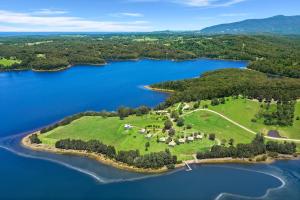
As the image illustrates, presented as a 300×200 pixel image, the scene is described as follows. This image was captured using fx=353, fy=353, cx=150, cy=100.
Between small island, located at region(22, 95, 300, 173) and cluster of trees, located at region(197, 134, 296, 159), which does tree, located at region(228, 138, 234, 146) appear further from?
cluster of trees, located at region(197, 134, 296, 159)

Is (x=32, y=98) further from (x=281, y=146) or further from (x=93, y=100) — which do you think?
(x=281, y=146)

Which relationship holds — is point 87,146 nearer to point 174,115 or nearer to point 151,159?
point 151,159

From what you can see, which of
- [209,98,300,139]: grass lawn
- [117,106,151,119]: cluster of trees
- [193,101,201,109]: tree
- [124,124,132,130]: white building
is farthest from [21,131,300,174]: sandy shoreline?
[193,101,201,109]: tree

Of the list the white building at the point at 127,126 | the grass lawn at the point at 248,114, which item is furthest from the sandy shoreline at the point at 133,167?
the grass lawn at the point at 248,114

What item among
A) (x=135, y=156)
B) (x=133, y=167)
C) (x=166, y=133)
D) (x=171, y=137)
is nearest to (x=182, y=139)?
→ (x=171, y=137)

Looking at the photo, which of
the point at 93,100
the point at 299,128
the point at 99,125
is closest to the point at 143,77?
the point at 93,100

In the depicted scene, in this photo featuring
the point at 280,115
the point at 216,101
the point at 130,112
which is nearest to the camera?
the point at 280,115

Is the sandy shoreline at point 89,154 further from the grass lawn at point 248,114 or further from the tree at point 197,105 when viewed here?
the tree at point 197,105
